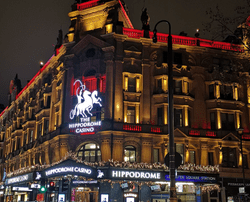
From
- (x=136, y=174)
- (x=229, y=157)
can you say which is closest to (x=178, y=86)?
(x=229, y=157)

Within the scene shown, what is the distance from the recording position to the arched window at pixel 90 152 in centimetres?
3519

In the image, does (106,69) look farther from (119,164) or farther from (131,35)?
(119,164)

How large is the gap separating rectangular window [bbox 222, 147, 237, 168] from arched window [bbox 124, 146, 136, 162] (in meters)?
9.91

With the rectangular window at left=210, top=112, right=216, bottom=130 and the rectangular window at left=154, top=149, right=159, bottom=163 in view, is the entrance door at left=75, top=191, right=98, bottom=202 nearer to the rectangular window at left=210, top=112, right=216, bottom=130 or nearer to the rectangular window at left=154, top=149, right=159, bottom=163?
the rectangular window at left=154, top=149, right=159, bottom=163

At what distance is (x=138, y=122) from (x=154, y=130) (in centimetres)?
185

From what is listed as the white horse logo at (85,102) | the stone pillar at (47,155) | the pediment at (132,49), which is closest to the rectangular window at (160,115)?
the white horse logo at (85,102)

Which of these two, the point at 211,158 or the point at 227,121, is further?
the point at 227,121

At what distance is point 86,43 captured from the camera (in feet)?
126

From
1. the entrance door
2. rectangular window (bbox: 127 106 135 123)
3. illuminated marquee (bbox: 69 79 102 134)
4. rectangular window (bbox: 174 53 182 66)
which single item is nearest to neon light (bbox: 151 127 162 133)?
rectangular window (bbox: 127 106 135 123)

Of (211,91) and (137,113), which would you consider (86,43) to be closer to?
(137,113)

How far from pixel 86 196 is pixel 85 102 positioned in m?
9.70

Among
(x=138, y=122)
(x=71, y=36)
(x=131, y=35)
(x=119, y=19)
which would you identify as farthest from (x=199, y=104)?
(x=71, y=36)

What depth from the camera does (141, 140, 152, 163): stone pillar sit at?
3431 cm

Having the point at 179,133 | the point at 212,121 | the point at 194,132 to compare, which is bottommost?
the point at 179,133
